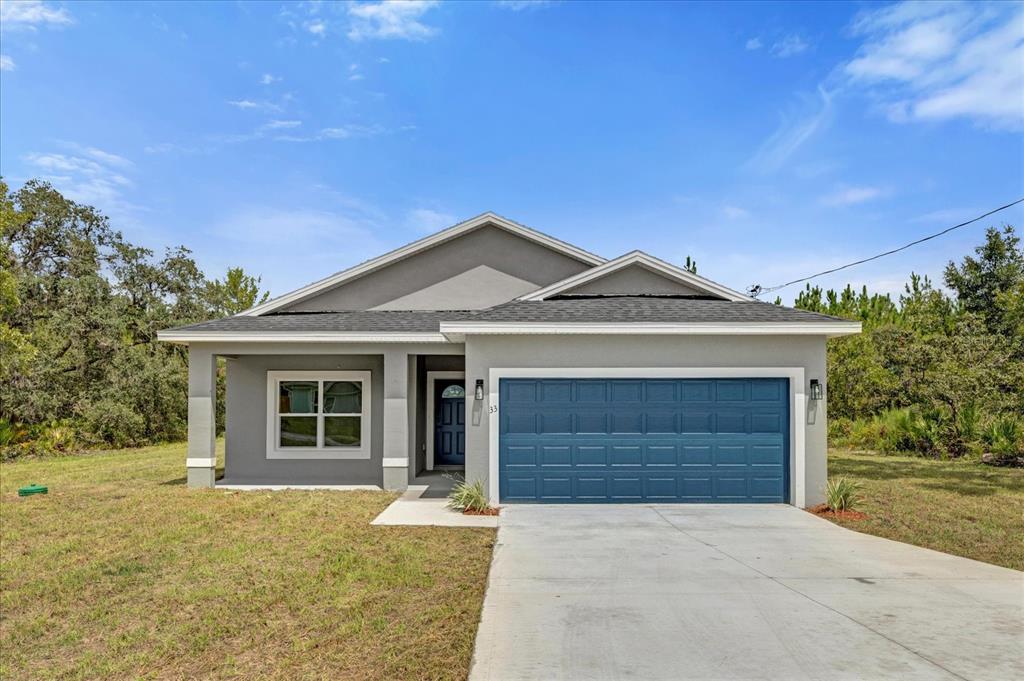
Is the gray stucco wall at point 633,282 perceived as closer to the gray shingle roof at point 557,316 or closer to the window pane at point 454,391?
the gray shingle roof at point 557,316

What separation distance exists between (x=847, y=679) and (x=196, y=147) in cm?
2204

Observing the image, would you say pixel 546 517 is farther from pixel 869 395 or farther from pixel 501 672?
pixel 869 395

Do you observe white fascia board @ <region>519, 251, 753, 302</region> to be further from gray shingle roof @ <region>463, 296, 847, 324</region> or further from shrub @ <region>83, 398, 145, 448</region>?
shrub @ <region>83, 398, 145, 448</region>

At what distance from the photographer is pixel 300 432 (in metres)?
13.7

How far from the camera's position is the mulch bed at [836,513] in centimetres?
1011

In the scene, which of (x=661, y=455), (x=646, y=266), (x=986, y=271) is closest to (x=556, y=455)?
(x=661, y=455)

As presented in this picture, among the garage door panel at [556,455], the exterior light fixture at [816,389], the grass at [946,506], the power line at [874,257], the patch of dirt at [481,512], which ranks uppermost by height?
the power line at [874,257]

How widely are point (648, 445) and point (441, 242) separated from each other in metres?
7.35

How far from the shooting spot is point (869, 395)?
22.8 meters

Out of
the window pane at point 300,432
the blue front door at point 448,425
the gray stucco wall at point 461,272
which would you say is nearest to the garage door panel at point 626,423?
the gray stucco wall at point 461,272

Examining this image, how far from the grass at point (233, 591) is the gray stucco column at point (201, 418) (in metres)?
1.43

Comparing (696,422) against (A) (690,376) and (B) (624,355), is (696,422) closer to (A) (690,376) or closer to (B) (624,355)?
(A) (690,376)

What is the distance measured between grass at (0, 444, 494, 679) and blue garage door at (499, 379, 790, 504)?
2.35m

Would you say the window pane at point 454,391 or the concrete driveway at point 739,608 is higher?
the window pane at point 454,391
